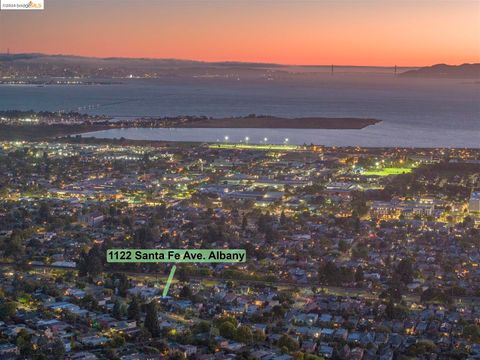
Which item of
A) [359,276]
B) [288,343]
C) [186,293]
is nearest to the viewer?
[288,343]

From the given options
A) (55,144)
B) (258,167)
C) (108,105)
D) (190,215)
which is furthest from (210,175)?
(108,105)

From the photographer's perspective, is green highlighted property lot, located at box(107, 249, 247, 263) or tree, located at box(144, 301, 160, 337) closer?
tree, located at box(144, 301, 160, 337)

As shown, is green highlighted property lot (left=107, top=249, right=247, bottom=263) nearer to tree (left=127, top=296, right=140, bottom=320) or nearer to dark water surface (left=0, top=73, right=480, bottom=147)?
tree (left=127, top=296, right=140, bottom=320)

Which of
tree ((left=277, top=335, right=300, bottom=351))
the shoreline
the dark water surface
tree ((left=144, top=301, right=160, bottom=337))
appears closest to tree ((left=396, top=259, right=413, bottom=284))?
tree ((left=277, top=335, right=300, bottom=351))

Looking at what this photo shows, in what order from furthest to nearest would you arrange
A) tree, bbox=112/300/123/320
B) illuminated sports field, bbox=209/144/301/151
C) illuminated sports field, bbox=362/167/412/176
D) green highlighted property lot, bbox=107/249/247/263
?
1. illuminated sports field, bbox=209/144/301/151
2. illuminated sports field, bbox=362/167/412/176
3. green highlighted property lot, bbox=107/249/247/263
4. tree, bbox=112/300/123/320

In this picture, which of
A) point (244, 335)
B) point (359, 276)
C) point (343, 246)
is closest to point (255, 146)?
point (343, 246)

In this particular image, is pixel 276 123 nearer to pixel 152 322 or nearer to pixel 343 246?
pixel 343 246

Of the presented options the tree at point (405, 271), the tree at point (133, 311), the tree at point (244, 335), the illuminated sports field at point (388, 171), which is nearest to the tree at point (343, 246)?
the tree at point (405, 271)

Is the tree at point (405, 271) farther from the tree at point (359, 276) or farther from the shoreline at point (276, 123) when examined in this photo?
the shoreline at point (276, 123)

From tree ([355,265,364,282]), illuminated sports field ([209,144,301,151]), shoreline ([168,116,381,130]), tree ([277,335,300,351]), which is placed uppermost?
shoreline ([168,116,381,130])
